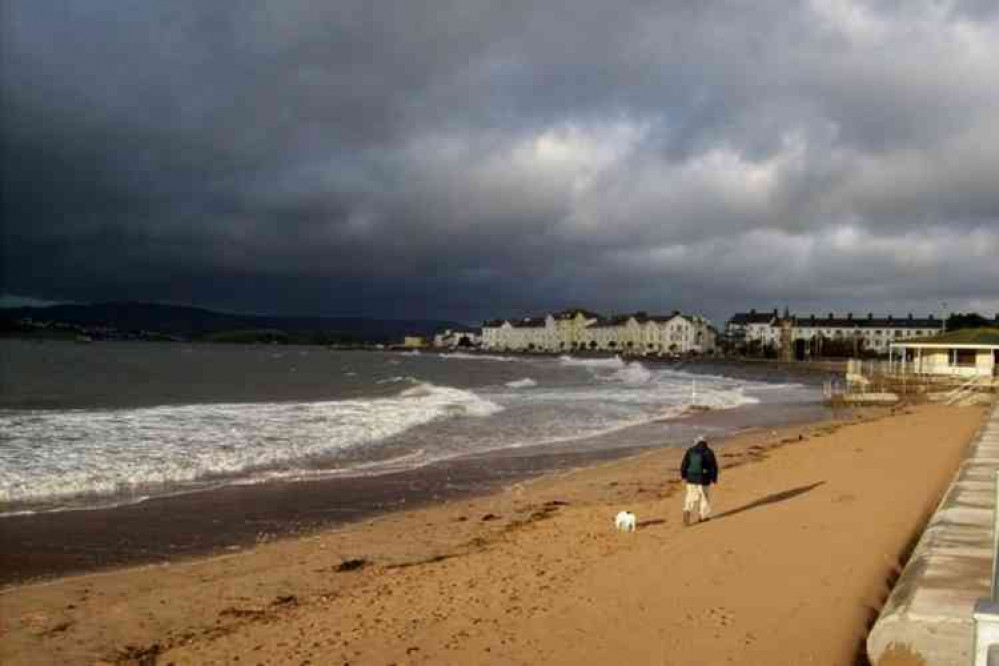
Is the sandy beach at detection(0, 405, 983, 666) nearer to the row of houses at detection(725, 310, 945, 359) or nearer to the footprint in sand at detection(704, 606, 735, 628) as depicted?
the footprint in sand at detection(704, 606, 735, 628)

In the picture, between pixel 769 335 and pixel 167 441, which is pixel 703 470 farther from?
pixel 769 335

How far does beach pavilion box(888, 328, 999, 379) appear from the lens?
54.9 meters

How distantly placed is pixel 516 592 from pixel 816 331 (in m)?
171

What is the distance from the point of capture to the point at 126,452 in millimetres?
18344

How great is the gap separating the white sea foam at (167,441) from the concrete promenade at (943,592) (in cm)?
1291

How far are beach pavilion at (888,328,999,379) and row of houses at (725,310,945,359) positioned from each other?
273ft

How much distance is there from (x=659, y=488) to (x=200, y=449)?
1092 cm

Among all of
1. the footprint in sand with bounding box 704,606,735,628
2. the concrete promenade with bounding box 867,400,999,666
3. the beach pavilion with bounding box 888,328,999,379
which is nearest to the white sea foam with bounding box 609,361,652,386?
the beach pavilion with bounding box 888,328,999,379

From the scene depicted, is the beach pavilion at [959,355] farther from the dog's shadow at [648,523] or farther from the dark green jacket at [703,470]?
the dog's shadow at [648,523]

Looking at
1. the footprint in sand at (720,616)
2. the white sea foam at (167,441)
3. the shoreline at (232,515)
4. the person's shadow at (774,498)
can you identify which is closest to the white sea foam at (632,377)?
the white sea foam at (167,441)

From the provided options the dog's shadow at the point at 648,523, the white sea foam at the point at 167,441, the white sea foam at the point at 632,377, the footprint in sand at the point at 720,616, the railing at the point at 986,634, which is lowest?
the white sea foam at the point at 632,377

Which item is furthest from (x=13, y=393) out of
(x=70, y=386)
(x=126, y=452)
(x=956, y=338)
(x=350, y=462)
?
(x=956, y=338)

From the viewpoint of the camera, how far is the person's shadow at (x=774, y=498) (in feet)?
42.2

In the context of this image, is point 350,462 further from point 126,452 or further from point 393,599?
point 393,599
